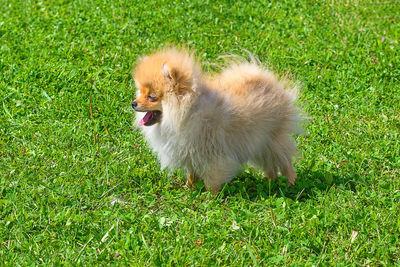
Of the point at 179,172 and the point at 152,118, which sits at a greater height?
the point at 152,118

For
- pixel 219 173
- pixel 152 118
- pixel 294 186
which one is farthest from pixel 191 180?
pixel 294 186

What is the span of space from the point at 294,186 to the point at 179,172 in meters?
0.93

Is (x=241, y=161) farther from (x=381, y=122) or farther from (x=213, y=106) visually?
(x=381, y=122)

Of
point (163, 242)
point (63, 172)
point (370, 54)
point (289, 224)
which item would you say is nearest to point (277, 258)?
point (289, 224)

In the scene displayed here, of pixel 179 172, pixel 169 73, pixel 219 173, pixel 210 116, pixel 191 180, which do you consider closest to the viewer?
pixel 169 73

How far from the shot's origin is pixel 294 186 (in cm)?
478

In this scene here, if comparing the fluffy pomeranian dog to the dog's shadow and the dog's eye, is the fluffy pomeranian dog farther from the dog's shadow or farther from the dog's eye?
the dog's shadow

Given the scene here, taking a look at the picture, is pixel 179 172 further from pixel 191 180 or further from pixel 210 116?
pixel 210 116

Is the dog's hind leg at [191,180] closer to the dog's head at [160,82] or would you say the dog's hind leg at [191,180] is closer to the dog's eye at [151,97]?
the dog's head at [160,82]

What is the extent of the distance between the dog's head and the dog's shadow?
801mm

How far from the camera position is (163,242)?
12.6 ft

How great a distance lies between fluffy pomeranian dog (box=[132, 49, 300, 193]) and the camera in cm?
420

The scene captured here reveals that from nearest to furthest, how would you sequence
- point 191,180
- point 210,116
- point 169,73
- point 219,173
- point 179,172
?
point 169,73
point 210,116
point 219,173
point 179,172
point 191,180

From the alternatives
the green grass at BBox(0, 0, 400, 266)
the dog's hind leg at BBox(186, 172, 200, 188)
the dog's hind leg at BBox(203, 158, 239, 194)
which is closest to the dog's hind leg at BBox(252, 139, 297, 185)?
the green grass at BBox(0, 0, 400, 266)
